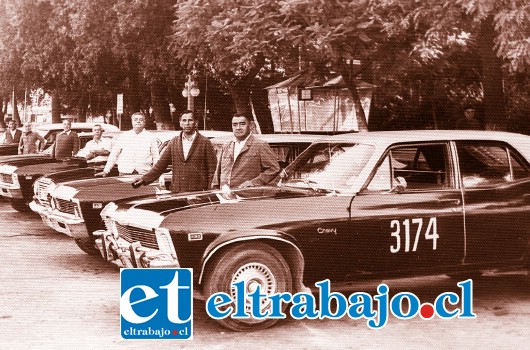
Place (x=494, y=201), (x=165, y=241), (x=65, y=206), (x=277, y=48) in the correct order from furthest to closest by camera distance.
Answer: (x=277, y=48), (x=65, y=206), (x=494, y=201), (x=165, y=241)

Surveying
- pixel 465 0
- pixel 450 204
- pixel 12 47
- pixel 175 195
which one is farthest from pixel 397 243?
pixel 12 47

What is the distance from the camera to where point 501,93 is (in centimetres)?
1653

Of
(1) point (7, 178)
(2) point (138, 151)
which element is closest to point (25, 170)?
(1) point (7, 178)

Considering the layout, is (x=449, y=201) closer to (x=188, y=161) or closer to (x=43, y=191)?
(x=188, y=161)

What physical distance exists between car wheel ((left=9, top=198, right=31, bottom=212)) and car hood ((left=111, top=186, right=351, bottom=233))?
797 cm

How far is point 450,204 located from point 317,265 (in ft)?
4.26

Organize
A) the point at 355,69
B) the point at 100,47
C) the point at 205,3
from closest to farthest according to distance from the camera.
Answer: the point at 205,3
the point at 355,69
the point at 100,47

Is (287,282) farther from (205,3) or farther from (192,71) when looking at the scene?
(192,71)

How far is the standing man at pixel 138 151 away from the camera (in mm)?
10281

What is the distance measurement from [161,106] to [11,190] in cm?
1622

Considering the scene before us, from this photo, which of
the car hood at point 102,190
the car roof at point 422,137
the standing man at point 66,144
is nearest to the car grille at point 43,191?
the car hood at point 102,190

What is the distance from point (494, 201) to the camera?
6.97 m

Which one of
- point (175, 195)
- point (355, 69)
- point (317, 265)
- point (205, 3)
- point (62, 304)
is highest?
point (205, 3)

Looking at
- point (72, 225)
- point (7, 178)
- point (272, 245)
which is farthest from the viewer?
point (7, 178)
